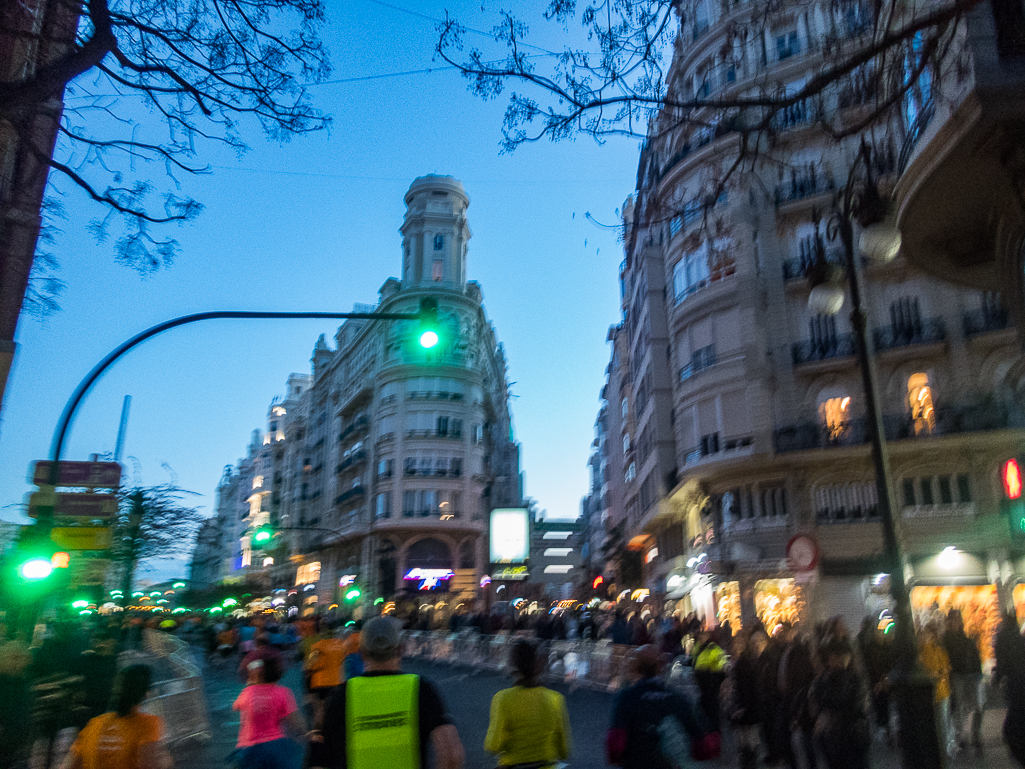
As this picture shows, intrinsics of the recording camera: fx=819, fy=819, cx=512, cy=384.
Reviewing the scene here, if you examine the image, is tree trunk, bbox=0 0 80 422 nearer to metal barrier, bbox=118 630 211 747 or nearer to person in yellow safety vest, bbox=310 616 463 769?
metal barrier, bbox=118 630 211 747

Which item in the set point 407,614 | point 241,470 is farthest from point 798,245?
point 241,470

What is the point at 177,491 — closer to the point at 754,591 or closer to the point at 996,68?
the point at 754,591

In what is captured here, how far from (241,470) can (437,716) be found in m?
154

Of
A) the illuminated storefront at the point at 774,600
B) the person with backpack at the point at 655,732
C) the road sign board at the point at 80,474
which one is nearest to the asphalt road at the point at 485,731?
the road sign board at the point at 80,474

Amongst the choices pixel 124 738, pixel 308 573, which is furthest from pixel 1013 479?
pixel 308 573

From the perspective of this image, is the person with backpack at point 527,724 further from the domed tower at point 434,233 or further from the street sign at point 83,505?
the domed tower at point 434,233

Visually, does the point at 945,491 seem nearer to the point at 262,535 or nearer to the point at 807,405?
the point at 807,405

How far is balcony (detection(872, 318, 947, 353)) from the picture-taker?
89.4ft

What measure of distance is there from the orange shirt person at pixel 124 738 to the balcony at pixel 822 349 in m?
27.2

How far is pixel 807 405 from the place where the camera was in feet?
96.3

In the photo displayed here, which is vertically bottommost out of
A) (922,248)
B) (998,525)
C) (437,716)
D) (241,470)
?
(437,716)

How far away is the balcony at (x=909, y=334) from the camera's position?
2723 centimetres

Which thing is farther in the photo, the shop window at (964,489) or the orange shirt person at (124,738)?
the shop window at (964,489)

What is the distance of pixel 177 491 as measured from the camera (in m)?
37.2
